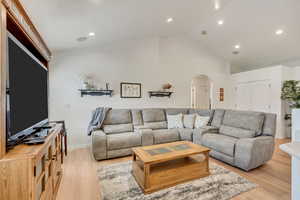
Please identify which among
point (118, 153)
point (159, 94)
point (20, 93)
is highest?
point (159, 94)

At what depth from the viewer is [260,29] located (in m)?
3.97

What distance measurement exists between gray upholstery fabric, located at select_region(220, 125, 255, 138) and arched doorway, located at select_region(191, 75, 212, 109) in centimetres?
254

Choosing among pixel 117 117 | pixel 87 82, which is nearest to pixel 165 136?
pixel 117 117

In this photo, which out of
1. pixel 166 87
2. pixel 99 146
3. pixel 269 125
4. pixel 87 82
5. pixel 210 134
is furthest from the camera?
pixel 166 87

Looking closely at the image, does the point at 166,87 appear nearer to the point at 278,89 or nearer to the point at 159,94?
the point at 159,94

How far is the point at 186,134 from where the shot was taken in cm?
359

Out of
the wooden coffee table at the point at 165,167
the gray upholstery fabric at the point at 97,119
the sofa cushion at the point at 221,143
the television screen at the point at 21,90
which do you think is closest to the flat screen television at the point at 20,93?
the television screen at the point at 21,90

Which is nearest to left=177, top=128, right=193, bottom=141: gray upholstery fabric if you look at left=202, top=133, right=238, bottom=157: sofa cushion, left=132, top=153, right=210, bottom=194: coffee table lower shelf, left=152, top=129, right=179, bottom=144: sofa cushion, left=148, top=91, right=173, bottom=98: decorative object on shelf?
left=152, top=129, right=179, bottom=144: sofa cushion

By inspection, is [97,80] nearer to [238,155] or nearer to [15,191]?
[15,191]

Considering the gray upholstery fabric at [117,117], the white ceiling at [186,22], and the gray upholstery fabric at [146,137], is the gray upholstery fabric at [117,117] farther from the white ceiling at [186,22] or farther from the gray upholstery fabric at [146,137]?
the white ceiling at [186,22]

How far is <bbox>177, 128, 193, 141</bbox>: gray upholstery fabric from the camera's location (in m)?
3.54

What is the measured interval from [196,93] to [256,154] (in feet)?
12.6

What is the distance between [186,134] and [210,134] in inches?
22.7

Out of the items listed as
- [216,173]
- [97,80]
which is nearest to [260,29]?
[216,173]
